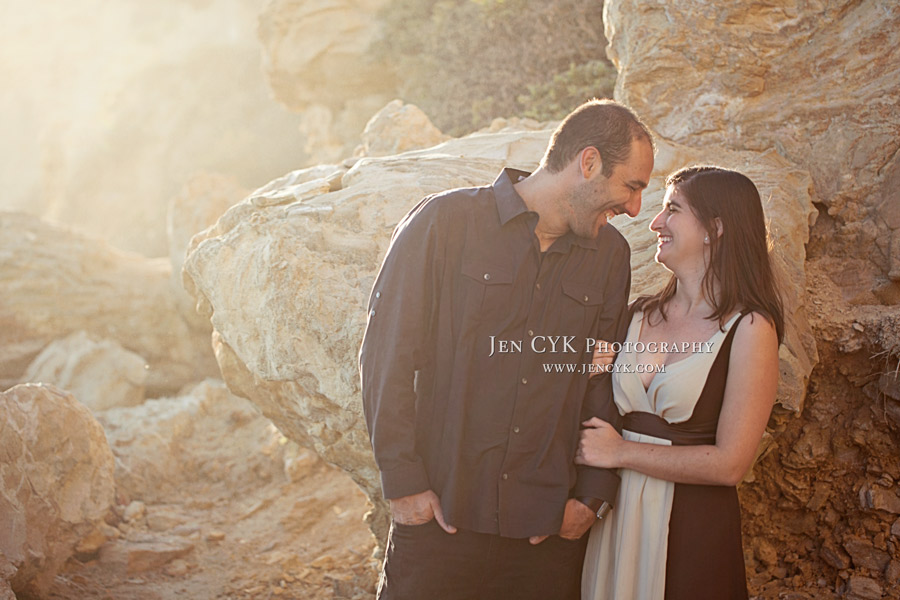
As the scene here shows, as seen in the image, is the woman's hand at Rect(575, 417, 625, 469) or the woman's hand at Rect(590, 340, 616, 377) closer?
the woman's hand at Rect(575, 417, 625, 469)

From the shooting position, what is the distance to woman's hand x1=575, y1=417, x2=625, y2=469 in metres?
2.56

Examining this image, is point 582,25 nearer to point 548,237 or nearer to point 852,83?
point 852,83

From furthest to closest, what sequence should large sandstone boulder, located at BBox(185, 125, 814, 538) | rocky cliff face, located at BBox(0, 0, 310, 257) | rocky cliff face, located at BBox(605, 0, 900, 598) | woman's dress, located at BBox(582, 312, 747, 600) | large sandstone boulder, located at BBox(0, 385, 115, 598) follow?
rocky cliff face, located at BBox(0, 0, 310, 257) → large sandstone boulder, located at BBox(0, 385, 115, 598) → large sandstone boulder, located at BBox(185, 125, 814, 538) → rocky cliff face, located at BBox(605, 0, 900, 598) → woman's dress, located at BBox(582, 312, 747, 600)

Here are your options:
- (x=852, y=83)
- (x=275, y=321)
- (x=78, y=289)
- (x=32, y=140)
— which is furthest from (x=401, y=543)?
(x=32, y=140)

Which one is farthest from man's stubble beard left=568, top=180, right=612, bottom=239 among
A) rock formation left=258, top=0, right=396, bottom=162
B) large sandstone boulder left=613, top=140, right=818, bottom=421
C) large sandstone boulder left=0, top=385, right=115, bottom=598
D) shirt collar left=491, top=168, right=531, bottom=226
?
rock formation left=258, top=0, right=396, bottom=162

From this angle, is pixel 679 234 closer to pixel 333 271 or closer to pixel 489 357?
pixel 489 357

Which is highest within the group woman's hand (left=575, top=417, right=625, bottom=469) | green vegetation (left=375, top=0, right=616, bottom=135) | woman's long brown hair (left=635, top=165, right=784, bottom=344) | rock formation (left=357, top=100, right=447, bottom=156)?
green vegetation (left=375, top=0, right=616, bottom=135)

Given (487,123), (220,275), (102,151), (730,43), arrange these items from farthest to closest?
(102,151), (487,123), (730,43), (220,275)

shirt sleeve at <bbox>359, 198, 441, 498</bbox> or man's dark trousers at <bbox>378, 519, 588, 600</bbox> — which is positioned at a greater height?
shirt sleeve at <bbox>359, 198, 441, 498</bbox>

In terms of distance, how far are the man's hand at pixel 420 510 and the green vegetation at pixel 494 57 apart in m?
6.93

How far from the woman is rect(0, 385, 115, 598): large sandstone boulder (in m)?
2.85

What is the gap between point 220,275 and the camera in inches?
168

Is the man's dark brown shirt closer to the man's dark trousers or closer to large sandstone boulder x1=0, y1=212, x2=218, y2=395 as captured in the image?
the man's dark trousers

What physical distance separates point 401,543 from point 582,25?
8.39 metres
